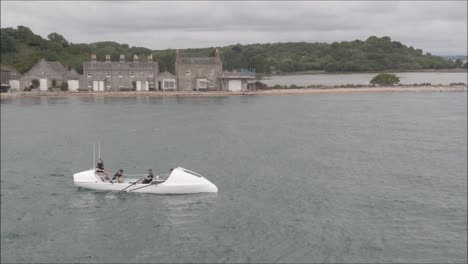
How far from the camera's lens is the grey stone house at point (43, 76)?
10925 cm

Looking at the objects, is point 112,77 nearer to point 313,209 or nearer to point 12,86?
point 12,86

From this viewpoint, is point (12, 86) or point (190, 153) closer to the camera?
point (190, 153)

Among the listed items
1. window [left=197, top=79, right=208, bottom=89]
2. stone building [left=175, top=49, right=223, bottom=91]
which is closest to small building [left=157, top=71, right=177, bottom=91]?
stone building [left=175, top=49, right=223, bottom=91]

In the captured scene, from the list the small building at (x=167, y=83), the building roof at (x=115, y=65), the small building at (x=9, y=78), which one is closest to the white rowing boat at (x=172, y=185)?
the building roof at (x=115, y=65)

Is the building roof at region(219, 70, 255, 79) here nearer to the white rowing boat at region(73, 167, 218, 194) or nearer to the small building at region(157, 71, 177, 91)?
the small building at region(157, 71, 177, 91)

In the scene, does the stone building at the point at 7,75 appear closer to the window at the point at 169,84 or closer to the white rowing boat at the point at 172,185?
the window at the point at 169,84

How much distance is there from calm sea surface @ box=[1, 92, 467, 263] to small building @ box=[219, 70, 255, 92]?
42.4 metres

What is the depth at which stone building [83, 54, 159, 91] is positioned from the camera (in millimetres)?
105312

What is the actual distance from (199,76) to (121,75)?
Answer: 14.3 metres

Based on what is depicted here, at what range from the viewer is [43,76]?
361ft

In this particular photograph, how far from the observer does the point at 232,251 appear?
2492 cm

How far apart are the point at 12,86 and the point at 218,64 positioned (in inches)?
1549

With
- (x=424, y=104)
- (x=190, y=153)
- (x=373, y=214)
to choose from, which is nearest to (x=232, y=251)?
(x=373, y=214)

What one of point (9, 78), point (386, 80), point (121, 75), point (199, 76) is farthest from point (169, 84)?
point (386, 80)
